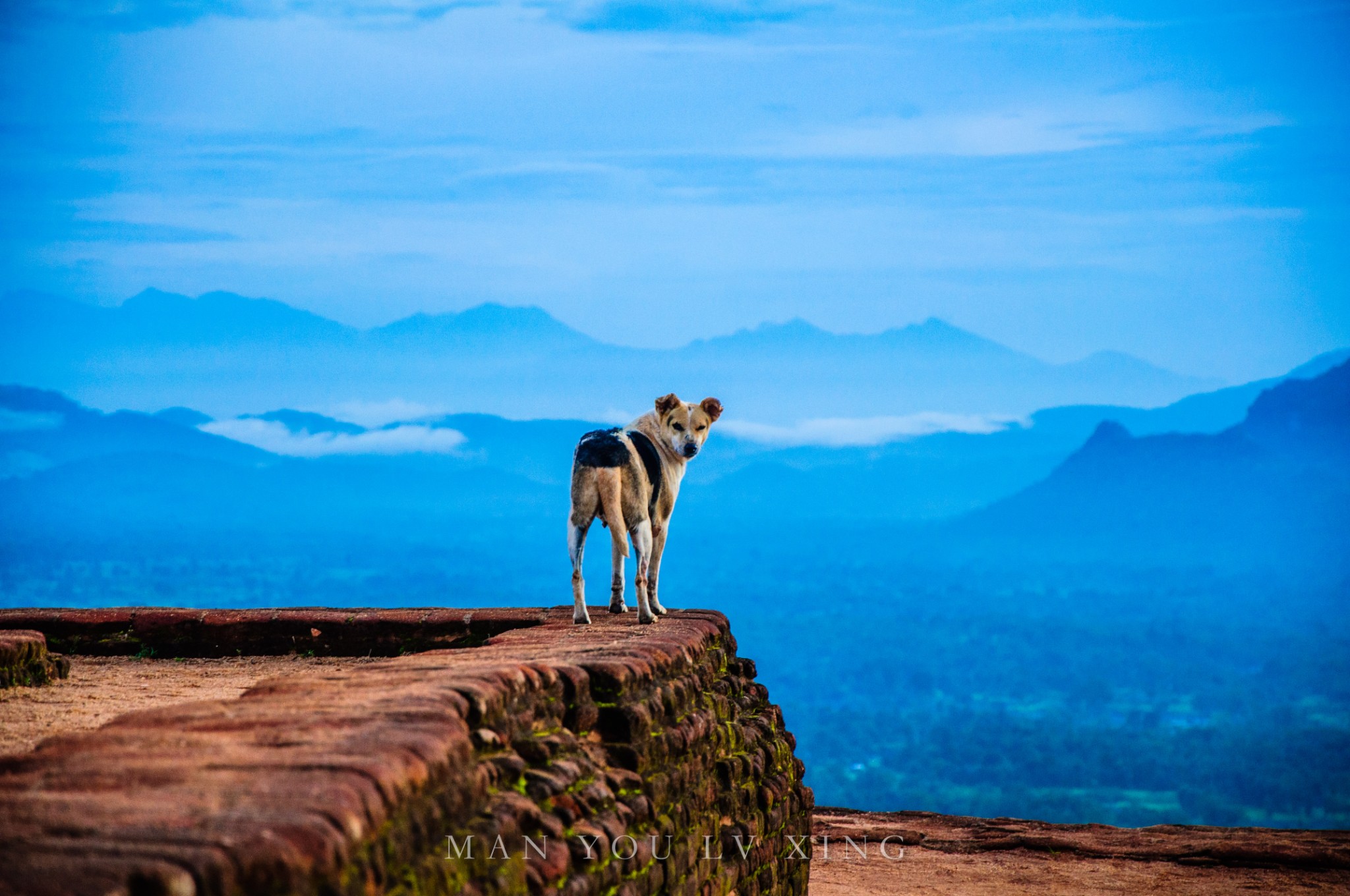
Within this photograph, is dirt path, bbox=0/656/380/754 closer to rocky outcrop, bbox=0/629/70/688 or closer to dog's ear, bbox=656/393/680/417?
rocky outcrop, bbox=0/629/70/688

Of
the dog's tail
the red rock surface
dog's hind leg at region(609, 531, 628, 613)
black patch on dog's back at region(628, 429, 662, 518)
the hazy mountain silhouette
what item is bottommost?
the red rock surface

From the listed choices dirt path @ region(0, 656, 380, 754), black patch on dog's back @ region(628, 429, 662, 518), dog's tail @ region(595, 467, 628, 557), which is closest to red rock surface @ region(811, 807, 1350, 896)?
black patch on dog's back @ region(628, 429, 662, 518)

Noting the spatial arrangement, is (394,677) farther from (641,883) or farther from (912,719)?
(912,719)

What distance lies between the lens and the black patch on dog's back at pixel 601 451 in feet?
23.7

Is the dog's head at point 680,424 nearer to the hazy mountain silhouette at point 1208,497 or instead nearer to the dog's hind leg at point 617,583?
the dog's hind leg at point 617,583

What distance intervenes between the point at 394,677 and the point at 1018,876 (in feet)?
27.4

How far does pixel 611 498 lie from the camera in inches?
283

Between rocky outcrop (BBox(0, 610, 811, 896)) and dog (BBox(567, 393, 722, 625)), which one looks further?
dog (BBox(567, 393, 722, 625))

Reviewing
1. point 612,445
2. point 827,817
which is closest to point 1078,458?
point 827,817

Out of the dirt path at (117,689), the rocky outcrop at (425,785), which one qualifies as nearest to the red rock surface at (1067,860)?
the dirt path at (117,689)

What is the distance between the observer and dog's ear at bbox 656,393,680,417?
7.74 m

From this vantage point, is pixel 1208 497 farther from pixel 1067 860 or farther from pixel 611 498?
pixel 611 498

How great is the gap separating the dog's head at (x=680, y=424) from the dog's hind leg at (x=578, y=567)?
76 centimetres

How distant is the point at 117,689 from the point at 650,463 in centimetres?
325
